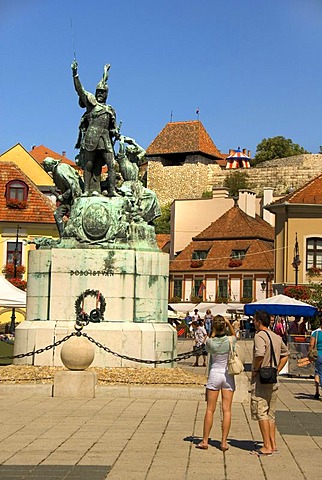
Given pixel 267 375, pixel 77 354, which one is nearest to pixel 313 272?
pixel 77 354

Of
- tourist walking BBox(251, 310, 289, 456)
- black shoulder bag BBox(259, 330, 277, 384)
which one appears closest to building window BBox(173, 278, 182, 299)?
tourist walking BBox(251, 310, 289, 456)

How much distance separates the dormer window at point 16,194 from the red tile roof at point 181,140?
3292 inches

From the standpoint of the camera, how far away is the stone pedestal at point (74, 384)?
54.5 feet

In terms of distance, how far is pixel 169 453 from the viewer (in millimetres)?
11078

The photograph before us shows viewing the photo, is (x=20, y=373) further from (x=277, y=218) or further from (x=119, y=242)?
(x=277, y=218)

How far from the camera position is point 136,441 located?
1199 centimetres

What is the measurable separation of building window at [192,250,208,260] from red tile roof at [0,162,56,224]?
19147 mm

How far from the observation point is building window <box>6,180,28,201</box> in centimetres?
5778

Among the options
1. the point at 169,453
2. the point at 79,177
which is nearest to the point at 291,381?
the point at 79,177

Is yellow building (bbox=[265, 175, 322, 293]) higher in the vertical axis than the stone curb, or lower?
higher

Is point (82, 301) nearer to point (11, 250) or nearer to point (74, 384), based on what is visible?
point (74, 384)

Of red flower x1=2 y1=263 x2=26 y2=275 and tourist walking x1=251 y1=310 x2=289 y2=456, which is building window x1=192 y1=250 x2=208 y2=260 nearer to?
red flower x1=2 y1=263 x2=26 y2=275

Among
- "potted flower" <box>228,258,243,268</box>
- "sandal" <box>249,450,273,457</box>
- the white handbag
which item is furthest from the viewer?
"potted flower" <box>228,258,243,268</box>

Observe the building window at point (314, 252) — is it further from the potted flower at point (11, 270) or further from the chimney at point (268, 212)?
the chimney at point (268, 212)
